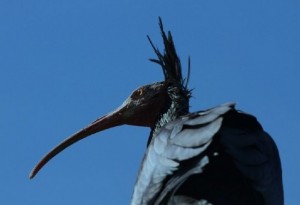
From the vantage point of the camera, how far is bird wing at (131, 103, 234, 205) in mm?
8133

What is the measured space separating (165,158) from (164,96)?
220 cm

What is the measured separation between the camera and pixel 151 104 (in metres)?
10.6

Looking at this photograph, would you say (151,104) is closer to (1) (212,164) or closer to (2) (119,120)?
(2) (119,120)

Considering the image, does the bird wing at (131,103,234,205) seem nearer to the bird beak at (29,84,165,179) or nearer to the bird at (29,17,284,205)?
the bird at (29,17,284,205)

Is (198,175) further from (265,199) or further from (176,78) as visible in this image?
(176,78)

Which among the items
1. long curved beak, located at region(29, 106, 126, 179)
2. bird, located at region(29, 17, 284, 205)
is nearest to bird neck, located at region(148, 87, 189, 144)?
long curved beak, located at region(29, 106, 126, 179)

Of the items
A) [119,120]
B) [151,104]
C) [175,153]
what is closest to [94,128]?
[119,120]

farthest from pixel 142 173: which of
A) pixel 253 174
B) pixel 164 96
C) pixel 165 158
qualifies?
pixel 164 96

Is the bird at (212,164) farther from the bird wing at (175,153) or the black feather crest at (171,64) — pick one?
the black feather crest at (171,64)

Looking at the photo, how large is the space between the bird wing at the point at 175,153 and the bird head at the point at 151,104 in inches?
68.2

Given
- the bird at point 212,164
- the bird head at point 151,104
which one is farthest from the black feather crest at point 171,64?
the bird at point 212,164

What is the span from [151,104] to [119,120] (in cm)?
37

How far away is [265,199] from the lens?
27.1 feet

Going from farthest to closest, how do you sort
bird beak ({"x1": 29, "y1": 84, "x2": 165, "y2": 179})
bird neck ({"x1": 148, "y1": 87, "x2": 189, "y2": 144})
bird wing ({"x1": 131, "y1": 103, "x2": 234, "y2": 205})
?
bird beak ({"x1": 29, "y1": 84, "x2": 165, "y2": 179}) < bird neck ({"x1": 148, "y1": 87, "x2": 189, "y2": 144}) < bird wing ({"x1": 131, "y1": 103, "x2": 234, "y2": 205})
